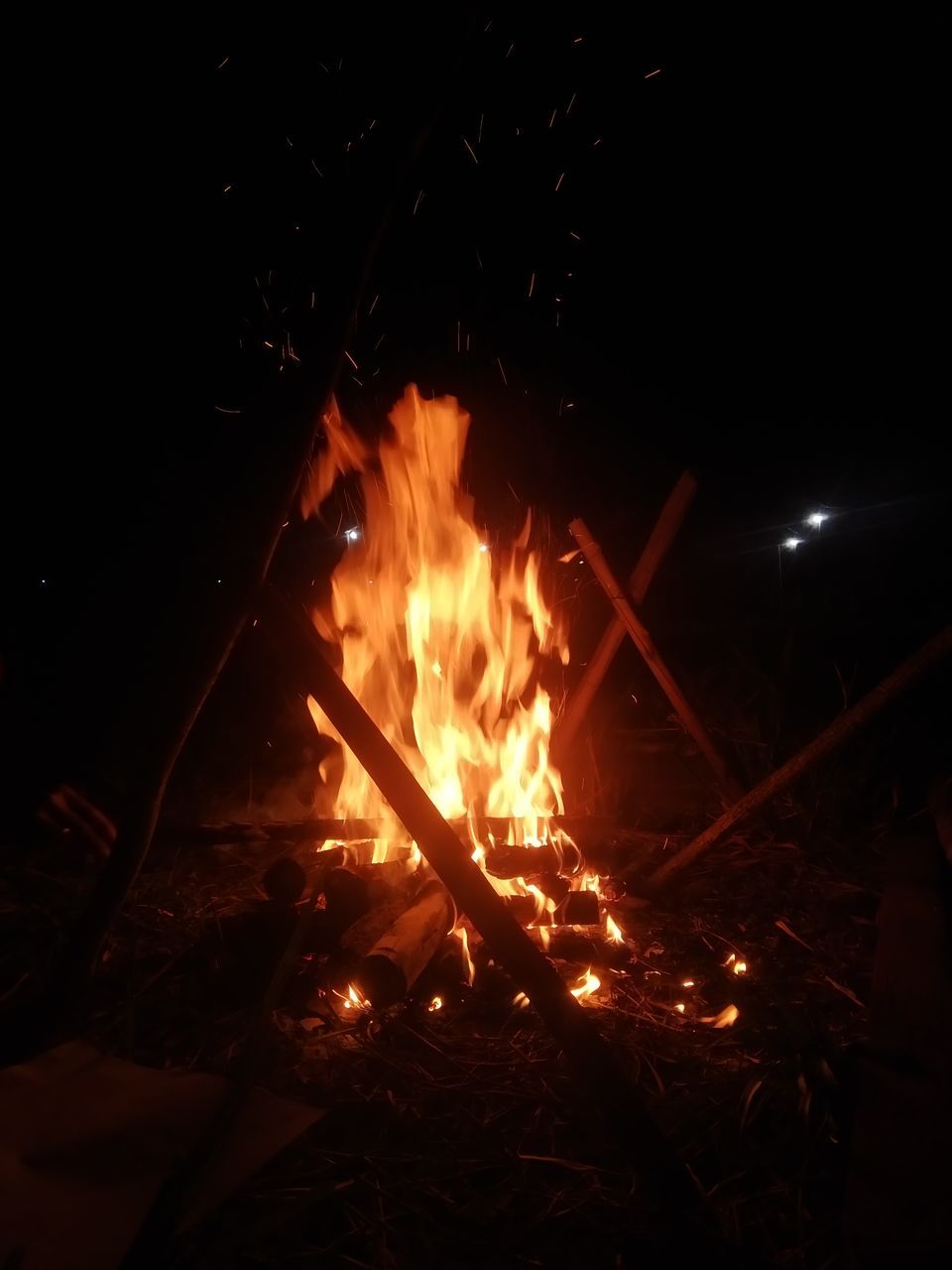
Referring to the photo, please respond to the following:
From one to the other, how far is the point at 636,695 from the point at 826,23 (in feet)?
19.3

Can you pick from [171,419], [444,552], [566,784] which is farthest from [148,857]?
[171,419]

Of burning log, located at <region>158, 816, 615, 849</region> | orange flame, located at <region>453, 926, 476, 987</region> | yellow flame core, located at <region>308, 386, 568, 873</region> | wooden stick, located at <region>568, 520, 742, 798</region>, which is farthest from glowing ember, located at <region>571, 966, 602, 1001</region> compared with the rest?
wooden stick, located at <region>568, 520, 742, 798</region>

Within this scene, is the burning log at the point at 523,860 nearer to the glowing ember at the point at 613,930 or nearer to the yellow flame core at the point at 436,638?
the glowing ember at the point at 613,930

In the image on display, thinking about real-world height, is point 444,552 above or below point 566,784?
above

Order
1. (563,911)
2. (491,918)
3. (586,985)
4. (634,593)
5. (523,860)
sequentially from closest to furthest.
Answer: (491,918) → (586,985) → (563,911) → (523,860) → (634,593)

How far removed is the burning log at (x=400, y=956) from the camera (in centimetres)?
281

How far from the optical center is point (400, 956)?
2.82 meters

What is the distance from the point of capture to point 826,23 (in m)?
5.14

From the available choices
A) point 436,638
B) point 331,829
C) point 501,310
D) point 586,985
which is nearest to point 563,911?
point 586,985

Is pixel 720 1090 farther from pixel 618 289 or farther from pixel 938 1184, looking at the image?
pixel 618 289

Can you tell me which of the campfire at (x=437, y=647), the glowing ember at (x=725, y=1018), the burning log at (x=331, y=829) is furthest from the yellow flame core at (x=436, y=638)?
the glowing ember at (x=725, y=1018)

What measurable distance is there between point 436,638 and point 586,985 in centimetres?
231

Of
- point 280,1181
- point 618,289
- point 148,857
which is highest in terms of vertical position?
point 618,289

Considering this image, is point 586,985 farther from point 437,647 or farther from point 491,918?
point 437,647
